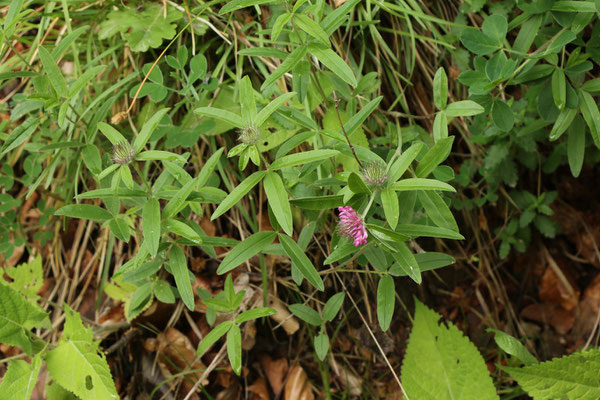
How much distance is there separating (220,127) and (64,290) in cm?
92

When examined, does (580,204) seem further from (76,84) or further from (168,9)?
(76,84)

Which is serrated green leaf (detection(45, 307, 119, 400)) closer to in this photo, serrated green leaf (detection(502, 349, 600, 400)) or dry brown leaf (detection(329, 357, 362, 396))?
dry brown leaf (detection(329, 357, 362, 396))

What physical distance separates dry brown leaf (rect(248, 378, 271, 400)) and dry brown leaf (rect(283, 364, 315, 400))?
0.24 ft

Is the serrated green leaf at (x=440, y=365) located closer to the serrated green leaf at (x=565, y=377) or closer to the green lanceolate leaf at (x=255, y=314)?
the serrated green leaf at (x=565, y=377)

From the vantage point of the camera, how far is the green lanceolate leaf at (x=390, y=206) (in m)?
1.03

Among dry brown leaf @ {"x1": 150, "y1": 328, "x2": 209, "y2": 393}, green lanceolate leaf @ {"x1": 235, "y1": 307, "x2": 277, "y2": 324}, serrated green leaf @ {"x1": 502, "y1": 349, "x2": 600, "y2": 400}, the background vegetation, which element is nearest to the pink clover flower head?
the background vegetation

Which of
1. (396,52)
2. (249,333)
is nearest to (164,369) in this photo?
(249,333)

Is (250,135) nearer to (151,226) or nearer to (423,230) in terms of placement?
(151,226)

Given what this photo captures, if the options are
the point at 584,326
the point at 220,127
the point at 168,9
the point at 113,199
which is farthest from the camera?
the point at 584,326

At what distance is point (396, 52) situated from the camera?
6.10 ft

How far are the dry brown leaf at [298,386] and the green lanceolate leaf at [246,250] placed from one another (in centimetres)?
78

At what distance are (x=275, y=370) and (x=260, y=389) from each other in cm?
8

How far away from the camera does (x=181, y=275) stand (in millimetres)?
1271

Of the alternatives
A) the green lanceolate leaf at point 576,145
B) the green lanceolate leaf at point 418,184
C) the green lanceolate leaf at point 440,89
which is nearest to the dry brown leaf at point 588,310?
the green lanceolate leaf at point 576,145
